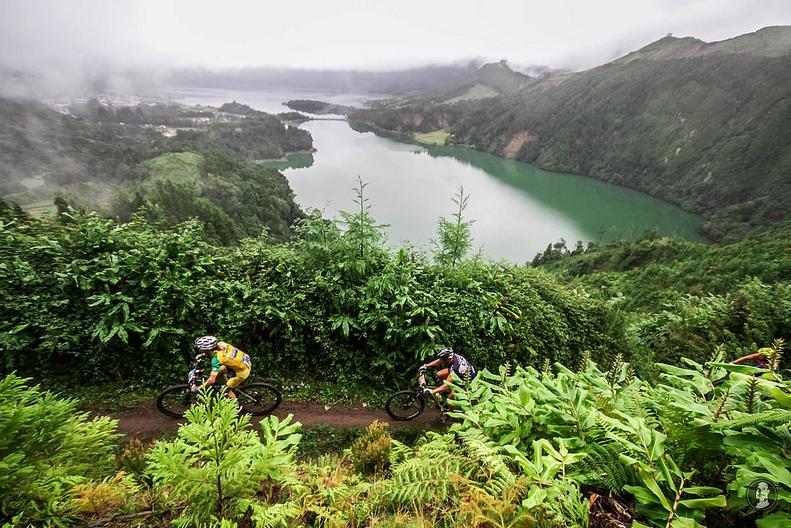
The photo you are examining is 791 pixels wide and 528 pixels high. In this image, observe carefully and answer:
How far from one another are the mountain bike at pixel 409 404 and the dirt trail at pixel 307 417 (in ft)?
0.35

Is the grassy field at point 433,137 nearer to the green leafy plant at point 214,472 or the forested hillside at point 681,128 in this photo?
the forested hillside at point 681,128

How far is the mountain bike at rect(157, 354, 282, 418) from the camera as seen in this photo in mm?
5460

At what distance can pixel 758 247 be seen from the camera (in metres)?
31.6

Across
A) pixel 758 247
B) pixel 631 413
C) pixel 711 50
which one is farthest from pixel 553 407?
pixel 711 50

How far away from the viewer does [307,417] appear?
5.96 m

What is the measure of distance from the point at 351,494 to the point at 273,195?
85910mm

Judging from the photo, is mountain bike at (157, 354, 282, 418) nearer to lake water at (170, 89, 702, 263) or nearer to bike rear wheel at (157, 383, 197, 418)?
bike rear wheel at (157, 383, 197, 418)

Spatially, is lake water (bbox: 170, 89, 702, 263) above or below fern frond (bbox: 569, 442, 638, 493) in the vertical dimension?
below

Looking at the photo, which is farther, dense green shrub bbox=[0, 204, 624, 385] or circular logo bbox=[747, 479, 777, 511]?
dense green shrub bbox=[0, 204, 624, 385]

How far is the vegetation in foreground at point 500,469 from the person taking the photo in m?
1.51

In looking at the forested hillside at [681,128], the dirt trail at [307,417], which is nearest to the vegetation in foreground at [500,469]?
the dirt trail at [307,417]

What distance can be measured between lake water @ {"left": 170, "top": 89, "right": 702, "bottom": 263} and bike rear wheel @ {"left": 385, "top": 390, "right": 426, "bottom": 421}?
2718cm

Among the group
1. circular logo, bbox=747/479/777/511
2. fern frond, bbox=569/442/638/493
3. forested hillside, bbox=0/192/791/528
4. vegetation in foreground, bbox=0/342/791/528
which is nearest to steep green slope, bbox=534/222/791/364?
forested hillside, bbox=0/192/791/528

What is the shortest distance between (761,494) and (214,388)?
19.8 feet
